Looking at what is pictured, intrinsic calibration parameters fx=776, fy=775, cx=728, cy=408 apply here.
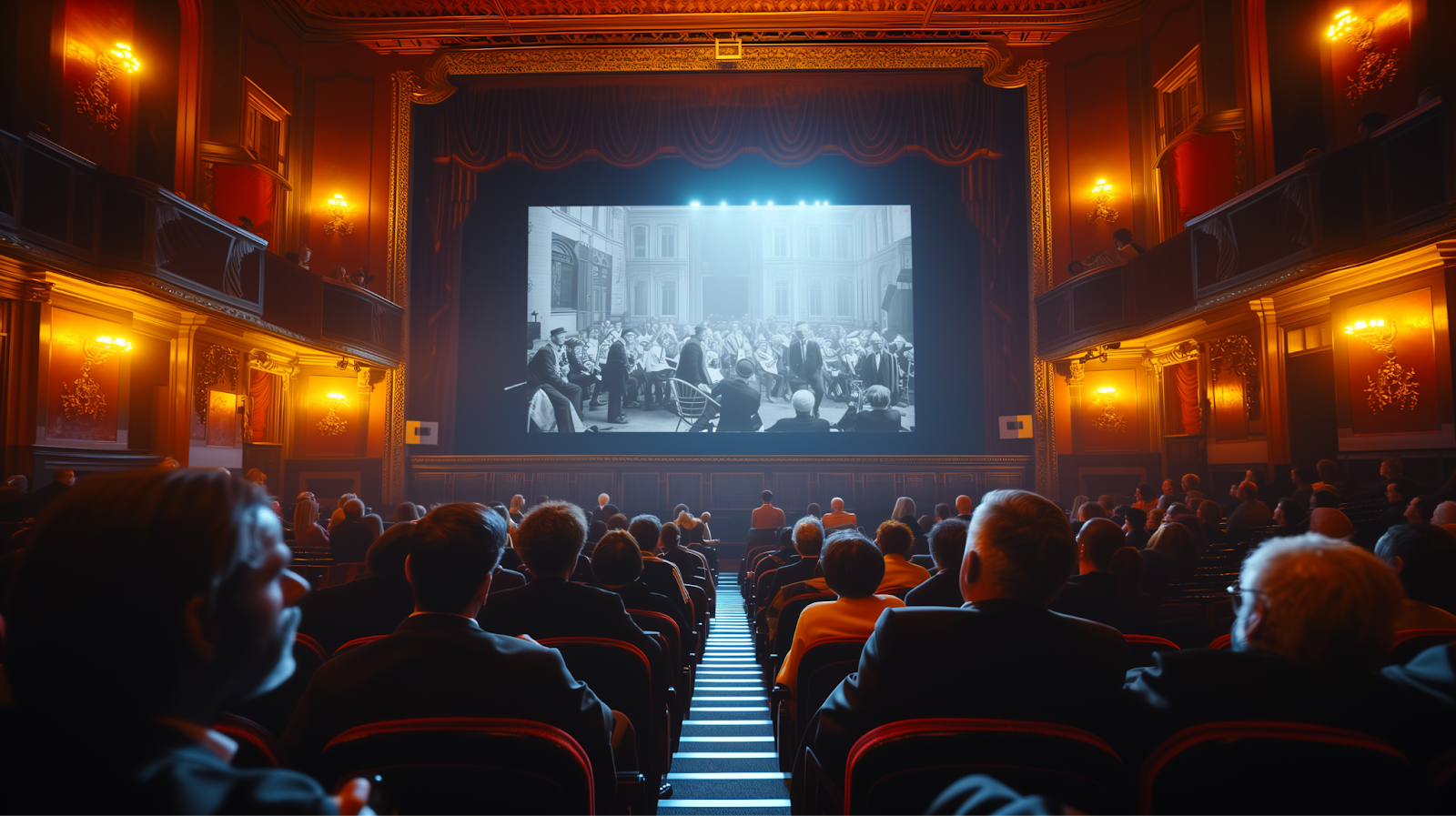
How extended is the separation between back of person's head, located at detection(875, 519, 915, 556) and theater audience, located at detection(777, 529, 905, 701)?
1.22m

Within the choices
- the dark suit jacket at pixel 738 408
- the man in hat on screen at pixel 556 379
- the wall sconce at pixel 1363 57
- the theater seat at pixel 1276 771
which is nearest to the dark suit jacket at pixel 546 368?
the man in hat on screen at pixel 556 379

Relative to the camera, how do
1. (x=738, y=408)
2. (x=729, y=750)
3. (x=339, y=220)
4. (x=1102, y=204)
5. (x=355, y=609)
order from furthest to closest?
(x=738, y=408)
(x=339, y=220)
(x=1102, y=204)
(x=729, y=750)
(x=355, y=609)

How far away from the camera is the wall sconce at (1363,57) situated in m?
7.79

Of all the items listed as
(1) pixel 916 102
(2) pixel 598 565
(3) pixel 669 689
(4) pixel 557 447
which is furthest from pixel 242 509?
(1) pixel 916 102

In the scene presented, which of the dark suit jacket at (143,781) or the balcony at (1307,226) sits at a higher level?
the balcony at (1307,226)

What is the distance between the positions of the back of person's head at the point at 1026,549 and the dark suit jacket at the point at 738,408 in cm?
1191

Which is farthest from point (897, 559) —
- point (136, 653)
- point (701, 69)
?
point (701, 69)

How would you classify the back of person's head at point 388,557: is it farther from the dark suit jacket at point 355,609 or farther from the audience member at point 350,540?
the audience member at point 350,540

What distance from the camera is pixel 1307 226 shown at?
7.11 meters

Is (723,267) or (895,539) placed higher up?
(723,267)

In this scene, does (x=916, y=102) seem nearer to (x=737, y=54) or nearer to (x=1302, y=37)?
(x=737, y=54)

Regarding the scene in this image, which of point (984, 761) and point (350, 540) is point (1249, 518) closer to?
point (984, 761)

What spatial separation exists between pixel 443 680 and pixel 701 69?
13625 millimetres

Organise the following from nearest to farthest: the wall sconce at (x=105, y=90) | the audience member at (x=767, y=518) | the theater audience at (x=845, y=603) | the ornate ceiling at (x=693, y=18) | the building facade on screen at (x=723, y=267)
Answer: the theater audience at (x=845, y=603) < the wall sconce at (x=105, y=90) < the audience member at (x=767, y=518) < the ornate ceiling at (x=693, y=18) < the building facade on screen at (x=723, y=267)
